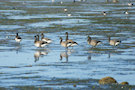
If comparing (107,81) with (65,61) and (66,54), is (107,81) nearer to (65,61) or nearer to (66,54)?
(65,61)

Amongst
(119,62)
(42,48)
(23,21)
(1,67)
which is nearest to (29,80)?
(1,67)

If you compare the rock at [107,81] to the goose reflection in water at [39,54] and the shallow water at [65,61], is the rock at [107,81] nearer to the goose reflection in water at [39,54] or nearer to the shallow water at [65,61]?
the shallow water at [65,61]

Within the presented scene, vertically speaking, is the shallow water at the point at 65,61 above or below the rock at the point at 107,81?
below

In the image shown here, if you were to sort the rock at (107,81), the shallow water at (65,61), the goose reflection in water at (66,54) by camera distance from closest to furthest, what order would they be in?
the rock at (107,81)
the shallow water at (65,61)
the goose reflection in water at (66,54)

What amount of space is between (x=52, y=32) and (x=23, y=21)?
11.0 metres

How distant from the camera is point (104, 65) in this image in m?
20.7

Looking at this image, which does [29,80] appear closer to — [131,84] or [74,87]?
[74,87]

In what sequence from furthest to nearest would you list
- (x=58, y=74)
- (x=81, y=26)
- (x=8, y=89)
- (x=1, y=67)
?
(x=81, y=26) → (x=1, y=67) → (x=58, y=74) → (x=8, y=89)

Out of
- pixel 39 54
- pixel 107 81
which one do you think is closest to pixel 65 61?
pixel 39 54

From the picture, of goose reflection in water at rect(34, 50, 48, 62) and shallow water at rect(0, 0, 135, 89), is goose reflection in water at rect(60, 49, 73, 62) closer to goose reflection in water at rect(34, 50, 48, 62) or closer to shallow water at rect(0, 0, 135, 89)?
shallow water at rect(0, 0, 135, 89)

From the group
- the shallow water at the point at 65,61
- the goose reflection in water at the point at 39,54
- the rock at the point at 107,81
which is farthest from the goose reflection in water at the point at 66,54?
the rock at the point at 107,81

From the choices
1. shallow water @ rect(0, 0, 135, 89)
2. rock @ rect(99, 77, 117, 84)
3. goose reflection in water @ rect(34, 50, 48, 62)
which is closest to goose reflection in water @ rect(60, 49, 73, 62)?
shallow water @ rect(0, 0, 135, 89)

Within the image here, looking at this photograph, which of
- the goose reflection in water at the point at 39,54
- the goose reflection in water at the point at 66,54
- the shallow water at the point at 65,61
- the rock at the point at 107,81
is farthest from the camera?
the goose reflection in water at the point at 39,54

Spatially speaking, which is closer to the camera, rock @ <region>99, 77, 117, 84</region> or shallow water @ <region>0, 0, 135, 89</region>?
rock @ <region>99, 77, 117, 84</region>
